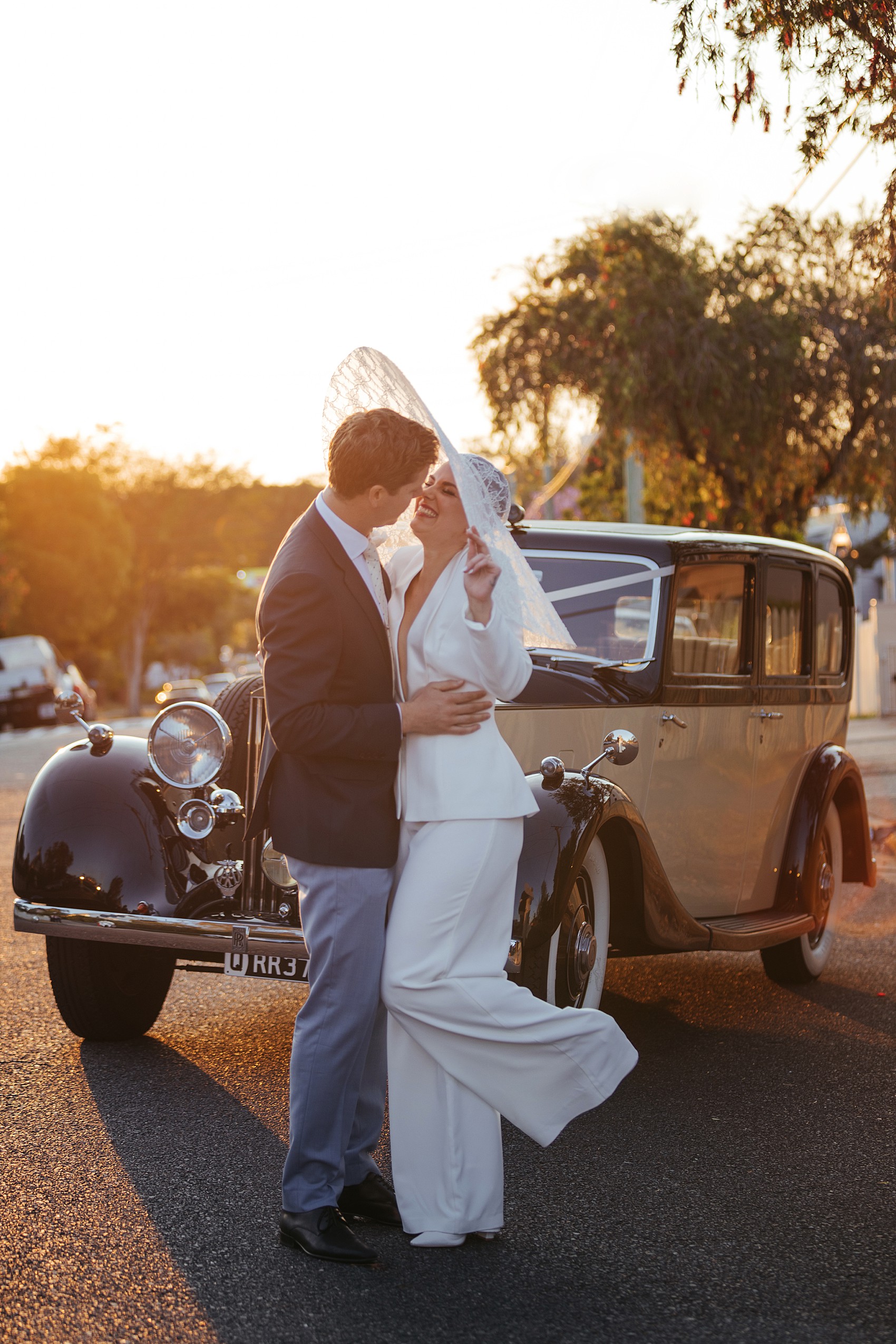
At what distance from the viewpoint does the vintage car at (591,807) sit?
4.56 metres

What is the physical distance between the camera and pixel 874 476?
1563 centimetres

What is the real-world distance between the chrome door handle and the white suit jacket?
2.00m

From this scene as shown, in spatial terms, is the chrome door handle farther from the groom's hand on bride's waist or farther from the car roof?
the groom's hand on bride's waist

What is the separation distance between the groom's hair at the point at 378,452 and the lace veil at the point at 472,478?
6cm

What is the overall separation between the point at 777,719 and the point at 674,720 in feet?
3.05

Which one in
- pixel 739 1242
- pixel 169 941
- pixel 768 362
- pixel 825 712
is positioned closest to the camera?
pixel 739 1242

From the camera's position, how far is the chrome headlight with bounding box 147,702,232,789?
493 centimetres

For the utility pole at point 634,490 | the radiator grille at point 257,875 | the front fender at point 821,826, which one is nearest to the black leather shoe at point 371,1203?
the radiator grille at point 257,875

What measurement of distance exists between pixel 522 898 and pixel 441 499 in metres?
1.33

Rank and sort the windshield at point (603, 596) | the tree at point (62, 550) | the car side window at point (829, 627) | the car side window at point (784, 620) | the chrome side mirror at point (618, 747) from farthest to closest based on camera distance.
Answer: the tree at point (62, 550), the car side window at point (829, 627), the car side window at point (784, 620), the windshield at point (603, 596), the chrome side mirror at point (618, 747)

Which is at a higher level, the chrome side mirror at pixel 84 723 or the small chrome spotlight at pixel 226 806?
the chrome side mirror at pixel 84 723

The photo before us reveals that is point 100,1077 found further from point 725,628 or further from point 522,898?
point 725,628

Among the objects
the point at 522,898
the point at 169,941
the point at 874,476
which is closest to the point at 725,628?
the point at 522,898

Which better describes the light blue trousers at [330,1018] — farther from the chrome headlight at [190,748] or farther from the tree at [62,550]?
the tree at [62,550]
